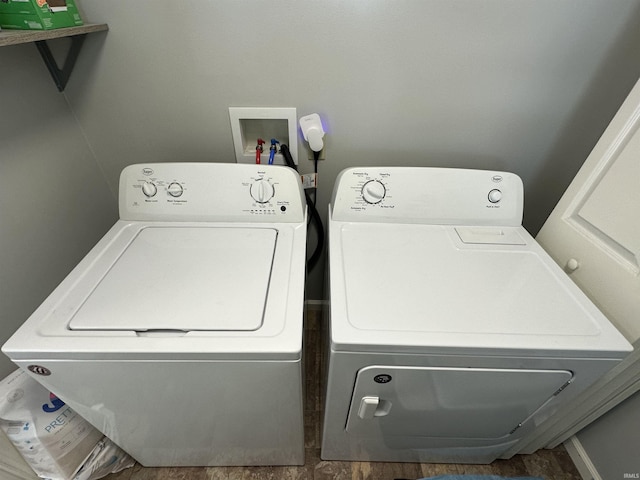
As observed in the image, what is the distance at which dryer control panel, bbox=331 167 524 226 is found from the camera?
1078mm

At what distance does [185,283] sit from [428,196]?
857 mm

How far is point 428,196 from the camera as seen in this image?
109 centimetres

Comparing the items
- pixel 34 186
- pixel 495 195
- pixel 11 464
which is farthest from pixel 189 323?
pixel 495 195

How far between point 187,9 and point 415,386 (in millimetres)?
1340

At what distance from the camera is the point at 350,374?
2.55 ft

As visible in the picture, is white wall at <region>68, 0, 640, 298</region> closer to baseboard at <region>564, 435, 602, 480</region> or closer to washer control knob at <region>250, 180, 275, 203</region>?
washer control knob at <region>250, 180, 275, 203</region>

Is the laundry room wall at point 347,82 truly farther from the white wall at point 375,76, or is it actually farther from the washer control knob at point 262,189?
the washer control knob at point 262,189

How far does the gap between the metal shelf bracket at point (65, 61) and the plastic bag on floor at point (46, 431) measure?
1.03 metres

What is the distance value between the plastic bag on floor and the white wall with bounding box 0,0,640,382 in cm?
20

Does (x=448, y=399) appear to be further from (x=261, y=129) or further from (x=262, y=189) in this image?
(x=261, y=129)

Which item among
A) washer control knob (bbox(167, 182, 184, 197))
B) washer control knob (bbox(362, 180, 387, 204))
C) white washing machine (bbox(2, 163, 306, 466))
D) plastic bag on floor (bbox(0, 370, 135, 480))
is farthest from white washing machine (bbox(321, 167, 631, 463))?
plastic bag on floor (bbox(0, 370, 135, 480))

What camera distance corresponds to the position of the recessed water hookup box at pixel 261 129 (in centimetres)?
116

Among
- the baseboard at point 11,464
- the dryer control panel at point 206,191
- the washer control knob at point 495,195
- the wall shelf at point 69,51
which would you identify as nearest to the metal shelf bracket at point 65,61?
the wall shelf at point 69,51

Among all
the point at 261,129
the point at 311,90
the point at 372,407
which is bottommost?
the point at 372,407
